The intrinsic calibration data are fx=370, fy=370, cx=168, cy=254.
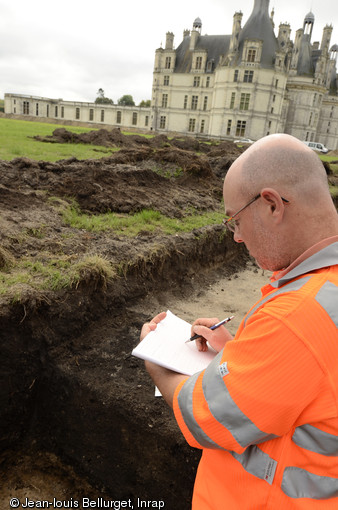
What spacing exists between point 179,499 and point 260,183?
283 centimetres

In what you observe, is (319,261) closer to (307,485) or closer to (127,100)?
(307,485)

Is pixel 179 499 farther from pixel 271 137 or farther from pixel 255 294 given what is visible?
pixel 255 294

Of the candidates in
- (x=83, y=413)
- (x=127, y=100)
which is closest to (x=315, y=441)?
(x=83, y=413)

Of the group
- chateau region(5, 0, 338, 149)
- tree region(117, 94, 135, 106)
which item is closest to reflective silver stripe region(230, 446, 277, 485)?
chateau region(5, 0, 338, 149)

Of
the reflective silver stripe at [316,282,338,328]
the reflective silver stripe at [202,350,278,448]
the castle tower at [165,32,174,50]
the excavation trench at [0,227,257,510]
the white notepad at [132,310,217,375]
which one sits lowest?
the excavation trench at [0,227,257,510]

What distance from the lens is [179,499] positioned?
304cm

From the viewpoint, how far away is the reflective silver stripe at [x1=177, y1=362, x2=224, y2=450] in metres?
1.29

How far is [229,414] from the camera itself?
1193 millimetres

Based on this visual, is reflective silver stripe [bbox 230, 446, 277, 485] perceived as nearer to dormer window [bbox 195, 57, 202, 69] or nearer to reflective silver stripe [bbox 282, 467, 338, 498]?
reflective silver stripe [bbox 282, 467, 338, 498]

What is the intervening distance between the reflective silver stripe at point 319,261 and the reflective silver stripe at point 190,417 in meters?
0.41

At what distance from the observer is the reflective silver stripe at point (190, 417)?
1.29 m

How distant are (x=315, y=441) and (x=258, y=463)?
221 mm

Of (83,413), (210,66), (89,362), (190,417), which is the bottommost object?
(83,413)

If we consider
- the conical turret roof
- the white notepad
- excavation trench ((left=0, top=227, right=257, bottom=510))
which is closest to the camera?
the white notepad
